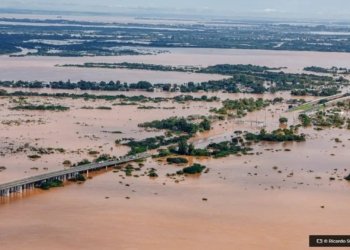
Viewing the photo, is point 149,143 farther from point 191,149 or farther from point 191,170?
point 191,170

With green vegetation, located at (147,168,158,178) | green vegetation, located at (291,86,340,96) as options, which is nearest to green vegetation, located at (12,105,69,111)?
green vegetation, located at (147,168,158,178)

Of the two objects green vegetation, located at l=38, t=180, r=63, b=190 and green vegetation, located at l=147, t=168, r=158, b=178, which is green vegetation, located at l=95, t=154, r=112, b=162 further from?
green vegetation, located at l=38, t=180, r=63, b=190

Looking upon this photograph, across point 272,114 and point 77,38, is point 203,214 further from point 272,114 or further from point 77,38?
point 77,38

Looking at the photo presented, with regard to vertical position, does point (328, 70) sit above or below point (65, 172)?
below

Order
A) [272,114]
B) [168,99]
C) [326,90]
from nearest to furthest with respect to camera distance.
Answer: [272,114], [168,99], [326,90]

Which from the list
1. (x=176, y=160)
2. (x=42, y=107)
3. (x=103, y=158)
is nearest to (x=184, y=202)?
(x=176, y=160)

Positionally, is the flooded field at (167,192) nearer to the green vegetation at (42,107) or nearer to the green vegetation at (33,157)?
the green vegetation at (33,157)

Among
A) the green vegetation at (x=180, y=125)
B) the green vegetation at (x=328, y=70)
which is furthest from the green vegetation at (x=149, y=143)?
the green vegetation at (x=328, y=70)

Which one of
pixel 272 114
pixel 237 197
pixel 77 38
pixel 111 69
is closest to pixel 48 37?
pixel 77 38
